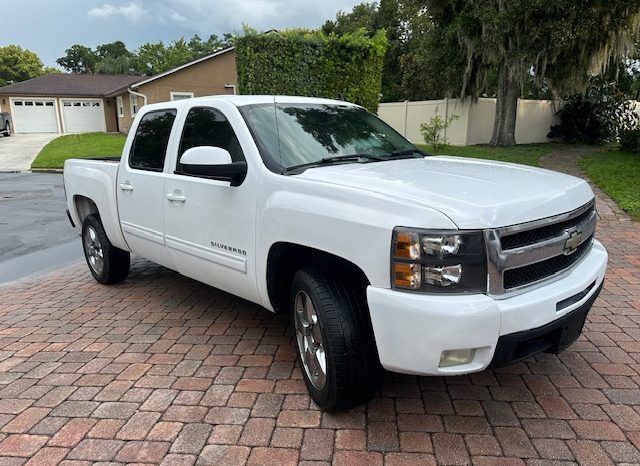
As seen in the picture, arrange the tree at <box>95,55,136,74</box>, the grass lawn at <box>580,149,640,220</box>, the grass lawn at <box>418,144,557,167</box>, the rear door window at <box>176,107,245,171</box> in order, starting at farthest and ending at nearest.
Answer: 1. the tree at <box>95,55,136,74</box>
2. the grass lawn at <box>418,144,557,167</box>
3. the grass lawn at <box>580,149,640,220</box>
4. the rear door window at <box>176,107,245,171</box>

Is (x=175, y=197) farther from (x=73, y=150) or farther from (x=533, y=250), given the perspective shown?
(x=73, y=150)

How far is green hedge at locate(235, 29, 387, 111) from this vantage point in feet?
47.0

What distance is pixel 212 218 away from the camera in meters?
3.65

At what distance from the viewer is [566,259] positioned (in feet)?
9.39

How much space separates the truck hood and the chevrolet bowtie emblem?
14 centimetres

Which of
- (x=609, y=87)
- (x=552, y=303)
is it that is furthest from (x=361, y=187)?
(x=609, y=87)

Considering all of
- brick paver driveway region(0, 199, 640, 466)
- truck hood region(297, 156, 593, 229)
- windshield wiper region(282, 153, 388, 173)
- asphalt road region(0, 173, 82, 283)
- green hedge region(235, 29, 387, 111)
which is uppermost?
green hedge region(235, 29, 387, 111)

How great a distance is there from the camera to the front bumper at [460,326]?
2342mm

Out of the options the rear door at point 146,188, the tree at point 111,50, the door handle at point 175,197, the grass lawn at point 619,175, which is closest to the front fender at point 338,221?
the door handle at point 175,197

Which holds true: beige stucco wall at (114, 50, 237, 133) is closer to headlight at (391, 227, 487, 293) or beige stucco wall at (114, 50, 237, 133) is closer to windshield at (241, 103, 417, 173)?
windshield at (241, 103, 417, 173)

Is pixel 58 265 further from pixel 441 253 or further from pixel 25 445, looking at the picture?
pixel 441 253

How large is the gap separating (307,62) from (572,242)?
507 inches

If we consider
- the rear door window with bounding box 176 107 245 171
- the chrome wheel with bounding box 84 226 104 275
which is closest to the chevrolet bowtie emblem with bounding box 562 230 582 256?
the rear door window with bounding box 176 107 245 171

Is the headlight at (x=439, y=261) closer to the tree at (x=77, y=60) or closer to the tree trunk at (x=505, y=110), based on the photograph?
the tree trunk at (x=505, y=110)
